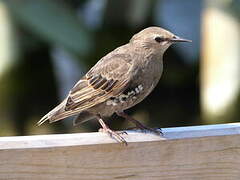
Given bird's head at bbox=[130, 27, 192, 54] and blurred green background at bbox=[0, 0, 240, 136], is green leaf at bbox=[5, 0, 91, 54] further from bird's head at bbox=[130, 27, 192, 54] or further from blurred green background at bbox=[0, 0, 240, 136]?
bird's head at bbox=[130, 27, 192, 54]

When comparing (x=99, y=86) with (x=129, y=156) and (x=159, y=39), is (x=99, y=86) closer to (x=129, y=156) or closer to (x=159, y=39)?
(x=159, y=39)

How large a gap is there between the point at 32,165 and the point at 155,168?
0.53m

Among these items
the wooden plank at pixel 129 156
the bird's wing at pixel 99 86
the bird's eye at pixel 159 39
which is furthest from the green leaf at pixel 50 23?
the wooden plank at pixel 129 156

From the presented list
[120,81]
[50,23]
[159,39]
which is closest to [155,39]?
[159,39]

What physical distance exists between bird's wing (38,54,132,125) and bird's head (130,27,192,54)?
118mm

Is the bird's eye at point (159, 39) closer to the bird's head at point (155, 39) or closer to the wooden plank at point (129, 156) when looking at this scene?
the bird's head at point (155, 39)

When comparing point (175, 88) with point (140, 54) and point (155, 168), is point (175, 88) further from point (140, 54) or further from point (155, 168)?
point (155, 168)

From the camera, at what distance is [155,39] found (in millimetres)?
3852

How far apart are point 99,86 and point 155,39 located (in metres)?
0.40

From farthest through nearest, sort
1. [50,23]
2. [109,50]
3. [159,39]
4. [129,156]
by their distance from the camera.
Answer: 1. [109,50]
2. [50,23]
3. [159,39]
4. [129,156]

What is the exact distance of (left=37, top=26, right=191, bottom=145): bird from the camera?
3814 mm

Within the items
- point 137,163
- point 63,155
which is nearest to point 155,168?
point 137,163

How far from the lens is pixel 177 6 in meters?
6.16

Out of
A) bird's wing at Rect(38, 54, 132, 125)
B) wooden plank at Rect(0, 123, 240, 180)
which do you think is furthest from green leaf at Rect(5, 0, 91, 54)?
wooden plank at Rect(0, 123, 240, 180)
